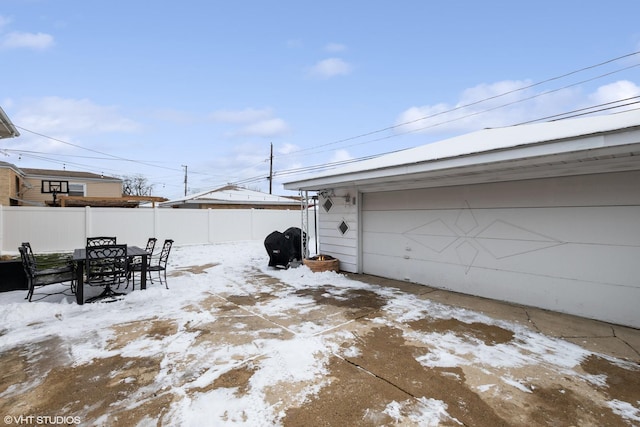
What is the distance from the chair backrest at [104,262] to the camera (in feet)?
15.5

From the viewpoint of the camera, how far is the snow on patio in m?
2.18

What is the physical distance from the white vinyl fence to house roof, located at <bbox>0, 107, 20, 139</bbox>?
5.46 metres

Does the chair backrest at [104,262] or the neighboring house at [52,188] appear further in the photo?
the neighboring house at [52,188]

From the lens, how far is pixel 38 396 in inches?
94.1

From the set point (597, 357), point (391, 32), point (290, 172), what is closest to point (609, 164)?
point (597, 357)

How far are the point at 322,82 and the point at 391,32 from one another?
154 inches

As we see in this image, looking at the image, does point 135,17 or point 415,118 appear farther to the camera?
point 415,118

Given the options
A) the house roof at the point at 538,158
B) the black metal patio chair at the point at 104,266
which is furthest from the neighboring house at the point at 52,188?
the house roof at the point at 538,158

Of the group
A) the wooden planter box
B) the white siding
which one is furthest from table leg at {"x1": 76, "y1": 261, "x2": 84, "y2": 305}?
the white siding

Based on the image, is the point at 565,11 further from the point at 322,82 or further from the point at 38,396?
the point at 38,396

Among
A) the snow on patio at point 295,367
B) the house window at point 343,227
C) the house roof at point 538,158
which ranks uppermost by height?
the house roof at point 538,158

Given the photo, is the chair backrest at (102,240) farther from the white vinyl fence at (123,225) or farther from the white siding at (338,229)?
the white siding at (338,229)

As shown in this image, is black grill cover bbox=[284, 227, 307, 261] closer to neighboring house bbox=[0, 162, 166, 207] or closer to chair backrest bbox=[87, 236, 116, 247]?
chair backrest bbox=[87, 236, 116, 247]

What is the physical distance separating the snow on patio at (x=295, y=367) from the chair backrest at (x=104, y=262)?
0.48 m
